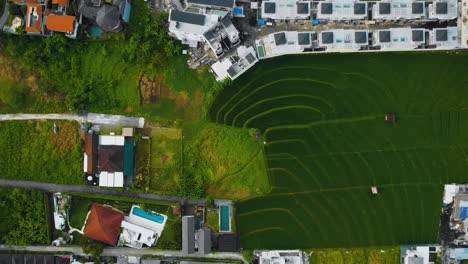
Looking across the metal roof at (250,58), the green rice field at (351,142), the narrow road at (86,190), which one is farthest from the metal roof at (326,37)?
the narrow road at (86,190)

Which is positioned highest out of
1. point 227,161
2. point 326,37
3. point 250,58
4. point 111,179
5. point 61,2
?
point 61,2

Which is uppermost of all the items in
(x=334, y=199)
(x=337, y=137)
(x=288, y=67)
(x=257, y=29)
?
(x=257, y=29)

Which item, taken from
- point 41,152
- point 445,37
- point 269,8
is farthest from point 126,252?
point 445,37

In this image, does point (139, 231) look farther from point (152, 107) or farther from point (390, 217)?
point (390, 217)

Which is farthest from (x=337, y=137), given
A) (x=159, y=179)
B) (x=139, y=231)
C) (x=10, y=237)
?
(x=10, y=237)

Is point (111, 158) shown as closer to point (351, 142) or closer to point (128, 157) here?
point (128, 157)
